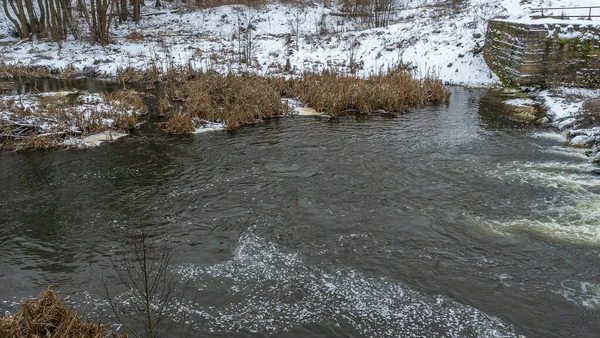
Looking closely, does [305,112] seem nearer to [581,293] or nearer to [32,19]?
[581,293]

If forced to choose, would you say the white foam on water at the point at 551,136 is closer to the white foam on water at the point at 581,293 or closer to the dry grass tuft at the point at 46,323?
the white foam on water at the point at 581,293

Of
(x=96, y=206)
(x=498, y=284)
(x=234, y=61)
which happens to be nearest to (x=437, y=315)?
(x=498, y=284)

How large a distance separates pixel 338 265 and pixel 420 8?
32.2 meters

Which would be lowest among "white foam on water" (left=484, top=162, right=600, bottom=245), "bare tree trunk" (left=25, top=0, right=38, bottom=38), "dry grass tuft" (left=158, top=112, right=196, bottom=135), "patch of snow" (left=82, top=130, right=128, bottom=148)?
"white foam on water" (left=484, top=162, right=600, bottom=245)

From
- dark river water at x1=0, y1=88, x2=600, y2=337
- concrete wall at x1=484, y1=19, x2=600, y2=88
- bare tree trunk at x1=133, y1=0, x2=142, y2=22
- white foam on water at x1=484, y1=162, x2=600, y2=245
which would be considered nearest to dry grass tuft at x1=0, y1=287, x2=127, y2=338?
dark river water at x1=0, y1=88, x2=600, y2=337

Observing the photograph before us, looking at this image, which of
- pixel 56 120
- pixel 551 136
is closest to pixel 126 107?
pixel 56 120

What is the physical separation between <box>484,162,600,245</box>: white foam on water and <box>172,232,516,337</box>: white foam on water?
2883 mm

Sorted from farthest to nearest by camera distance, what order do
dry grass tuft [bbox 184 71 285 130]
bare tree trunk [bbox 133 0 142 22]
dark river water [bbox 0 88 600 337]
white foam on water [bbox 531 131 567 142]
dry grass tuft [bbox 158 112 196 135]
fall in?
bare tree trunk [bbox 133 0 142 22]
dry grass tuft [bbox 184 71 285 130]
dry grass tuft [bbox 158 112 196 135]
white foam on water [bbox 531 131 567 142]
dark river water [bbox 0 88 600 337]

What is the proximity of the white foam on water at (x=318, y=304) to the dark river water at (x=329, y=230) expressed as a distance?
25 mm

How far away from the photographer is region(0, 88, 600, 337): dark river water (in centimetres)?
602

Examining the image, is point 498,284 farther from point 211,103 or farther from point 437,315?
point 211,103

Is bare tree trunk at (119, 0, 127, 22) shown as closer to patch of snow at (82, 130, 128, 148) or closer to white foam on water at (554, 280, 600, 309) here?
patch of snow at (82, 130, 128, 148)

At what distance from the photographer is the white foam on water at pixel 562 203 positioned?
797 centimetres

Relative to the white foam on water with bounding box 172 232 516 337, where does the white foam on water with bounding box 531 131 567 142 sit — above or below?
above
